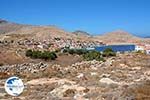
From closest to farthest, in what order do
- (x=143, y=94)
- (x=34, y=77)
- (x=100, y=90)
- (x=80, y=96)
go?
1. (x=143, y=94)
2. (x=80, y=96)
3. (x=100, y=90)
4. (x=34, y=77)

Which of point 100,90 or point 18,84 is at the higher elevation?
point 18,84

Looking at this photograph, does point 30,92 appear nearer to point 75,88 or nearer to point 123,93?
point 75,88

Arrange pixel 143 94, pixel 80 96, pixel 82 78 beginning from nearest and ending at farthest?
pixel 143 94 → pixel 80 96 → pixel 82 78

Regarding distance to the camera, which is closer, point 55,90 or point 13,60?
point 55,90

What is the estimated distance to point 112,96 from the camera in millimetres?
17625

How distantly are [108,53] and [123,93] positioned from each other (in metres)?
61.7

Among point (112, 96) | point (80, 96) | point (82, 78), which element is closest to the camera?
point (112, 96)

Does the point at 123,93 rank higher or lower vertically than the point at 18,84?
lower

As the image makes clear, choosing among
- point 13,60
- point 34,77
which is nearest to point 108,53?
point 13,60

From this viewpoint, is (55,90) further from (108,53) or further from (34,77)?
(108,53)

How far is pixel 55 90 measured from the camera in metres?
21.7

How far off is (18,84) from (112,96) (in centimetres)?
582

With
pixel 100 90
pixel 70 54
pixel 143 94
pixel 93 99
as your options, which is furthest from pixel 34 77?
pixel 70 54

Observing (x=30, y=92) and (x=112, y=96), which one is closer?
(x=112, y=96)
